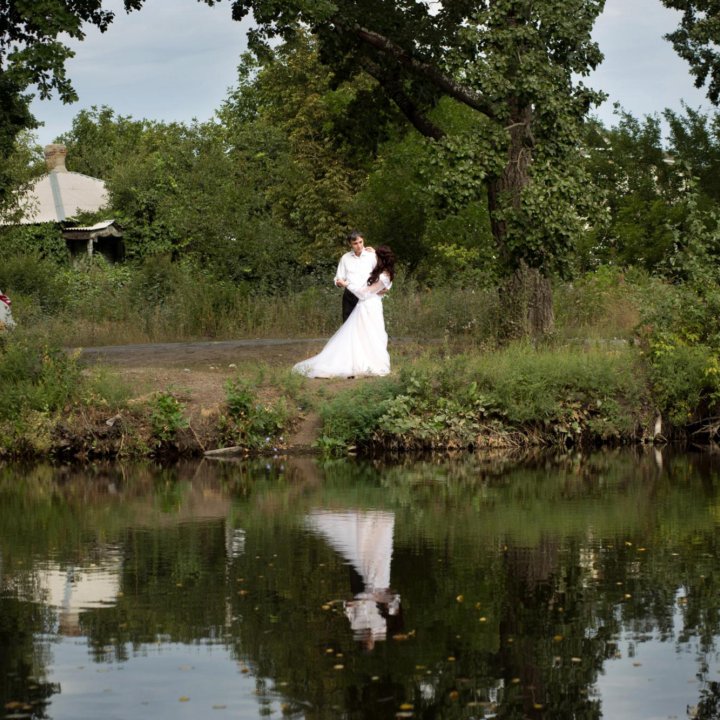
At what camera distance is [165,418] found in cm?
2108

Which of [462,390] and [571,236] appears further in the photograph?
[571,236]

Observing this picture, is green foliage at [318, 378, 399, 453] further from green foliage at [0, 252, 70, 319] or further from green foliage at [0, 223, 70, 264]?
green foliage at [0, 223, 70, 264]

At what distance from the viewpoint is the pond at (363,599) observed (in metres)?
7.68

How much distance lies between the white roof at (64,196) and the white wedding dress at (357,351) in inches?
1595

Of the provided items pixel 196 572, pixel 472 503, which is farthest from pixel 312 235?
pixel 196 572

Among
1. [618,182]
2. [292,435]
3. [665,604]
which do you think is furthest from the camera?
[618,182]

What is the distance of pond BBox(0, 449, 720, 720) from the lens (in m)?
7.68

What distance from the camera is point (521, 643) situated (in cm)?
879

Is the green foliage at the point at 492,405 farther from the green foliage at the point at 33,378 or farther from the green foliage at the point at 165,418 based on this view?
the green foliage at the point at 33,378

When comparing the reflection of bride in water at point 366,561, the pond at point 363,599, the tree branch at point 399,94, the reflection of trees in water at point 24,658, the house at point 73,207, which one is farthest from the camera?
the house at point 73,207

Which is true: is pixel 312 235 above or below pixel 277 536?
above

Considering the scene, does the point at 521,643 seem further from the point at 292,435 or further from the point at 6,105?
the point at 6,105

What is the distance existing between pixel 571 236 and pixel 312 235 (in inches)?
1606

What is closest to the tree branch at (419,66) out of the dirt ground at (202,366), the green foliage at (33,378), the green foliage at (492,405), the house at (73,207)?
the dirt ground at (202,366)
